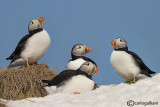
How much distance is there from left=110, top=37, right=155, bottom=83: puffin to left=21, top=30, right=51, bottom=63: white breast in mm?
2164

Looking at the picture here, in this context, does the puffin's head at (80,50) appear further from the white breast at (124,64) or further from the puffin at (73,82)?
the puffin at (73,82)

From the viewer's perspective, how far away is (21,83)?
943 centimetres

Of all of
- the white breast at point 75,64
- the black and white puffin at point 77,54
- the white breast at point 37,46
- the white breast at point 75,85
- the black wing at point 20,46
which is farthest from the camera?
the black wing at point 20,46

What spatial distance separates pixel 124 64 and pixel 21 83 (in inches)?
130

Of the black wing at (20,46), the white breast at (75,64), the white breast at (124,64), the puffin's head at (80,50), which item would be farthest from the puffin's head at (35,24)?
the white breast at (124,64)

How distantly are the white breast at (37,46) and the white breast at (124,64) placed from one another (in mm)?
2246

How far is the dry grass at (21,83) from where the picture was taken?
367 inches

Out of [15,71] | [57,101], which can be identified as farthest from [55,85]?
[15,71]

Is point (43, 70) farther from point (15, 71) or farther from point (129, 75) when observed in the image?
point (129, 75)

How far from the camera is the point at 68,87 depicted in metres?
6.70

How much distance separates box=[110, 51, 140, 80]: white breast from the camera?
7.59 meters

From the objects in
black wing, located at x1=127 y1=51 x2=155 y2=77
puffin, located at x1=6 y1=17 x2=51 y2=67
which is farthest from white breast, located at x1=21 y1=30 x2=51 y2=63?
black wing, located at x1=127 y1=51 x2=155 y2=77

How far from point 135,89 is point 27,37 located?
4.45m

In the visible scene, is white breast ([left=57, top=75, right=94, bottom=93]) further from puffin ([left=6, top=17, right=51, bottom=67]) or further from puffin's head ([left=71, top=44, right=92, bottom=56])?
puffin ([left=6, top=17, right=51, bottom=67])
